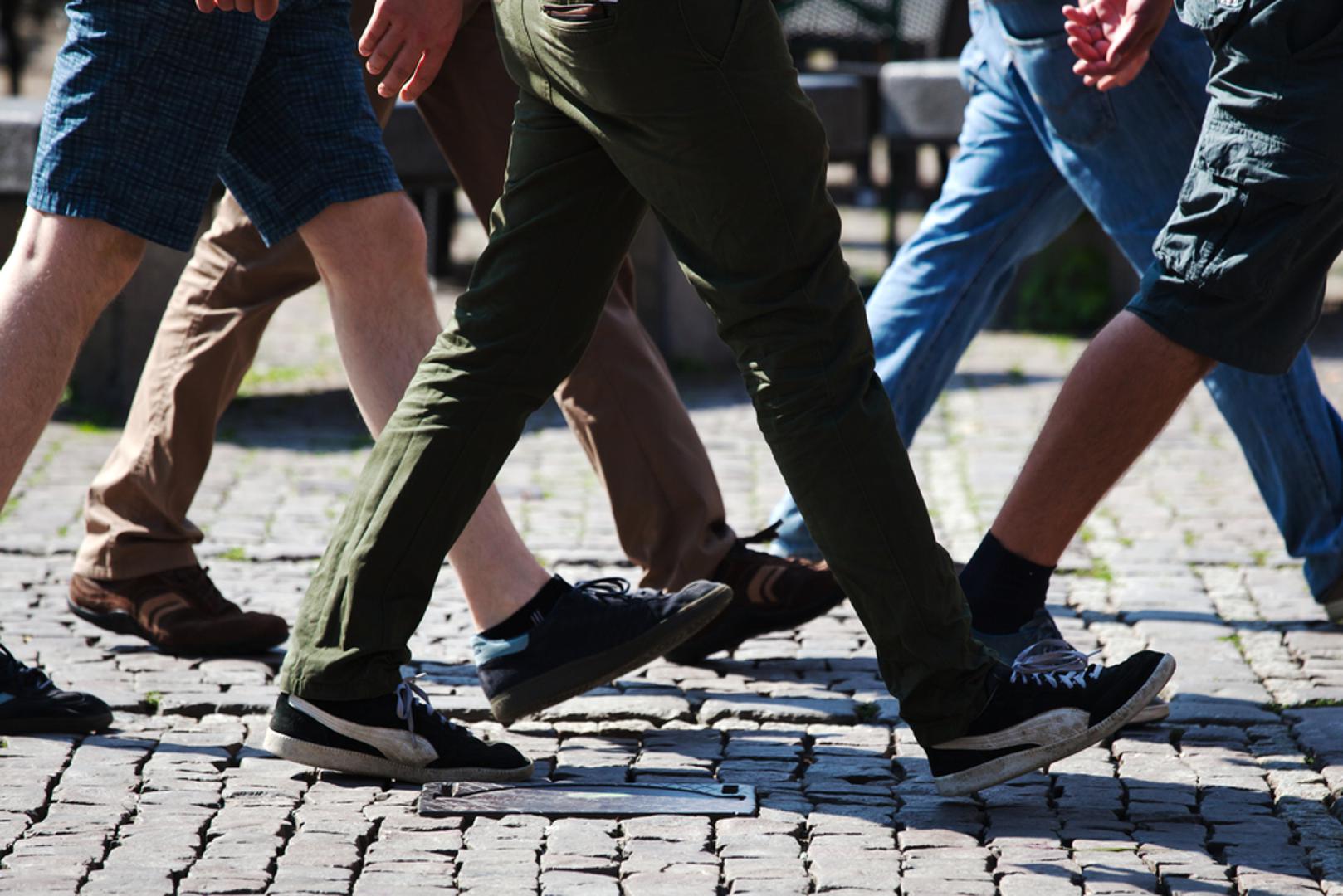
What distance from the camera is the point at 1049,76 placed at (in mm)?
3881

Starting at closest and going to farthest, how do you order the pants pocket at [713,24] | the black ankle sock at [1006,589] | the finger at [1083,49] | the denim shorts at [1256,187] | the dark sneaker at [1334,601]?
1. the pants pocket at [713,24]
2. the denim shorts at [1256,187]
3. the black ankle sock at [1006,589]
4. the finger at [1083,49]
5. the dark sneaker at [1334,601]

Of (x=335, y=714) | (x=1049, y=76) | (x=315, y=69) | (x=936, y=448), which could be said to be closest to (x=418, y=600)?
(x=335, y=714)

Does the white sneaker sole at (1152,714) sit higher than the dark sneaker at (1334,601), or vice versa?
the white sneaker sole at (1152,714)

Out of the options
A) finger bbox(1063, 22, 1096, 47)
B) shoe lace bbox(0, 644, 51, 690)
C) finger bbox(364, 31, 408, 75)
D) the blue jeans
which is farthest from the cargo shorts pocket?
shoe lace bbox(0, 644, 51, 690)

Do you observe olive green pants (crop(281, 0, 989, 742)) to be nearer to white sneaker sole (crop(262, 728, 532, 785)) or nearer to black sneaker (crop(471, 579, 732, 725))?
white sneaker sole (crop(262, 728, 532, 785))

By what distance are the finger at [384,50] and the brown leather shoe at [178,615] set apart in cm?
139

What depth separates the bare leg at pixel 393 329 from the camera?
132 inches

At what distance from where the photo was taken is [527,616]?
3.34 metres

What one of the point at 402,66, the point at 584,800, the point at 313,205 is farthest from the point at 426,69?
the point at 584,800

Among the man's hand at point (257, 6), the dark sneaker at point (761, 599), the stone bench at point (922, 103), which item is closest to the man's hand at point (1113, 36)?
the dark sneaker at point (761, 599)

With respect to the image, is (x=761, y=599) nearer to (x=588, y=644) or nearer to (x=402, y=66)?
(x=588, y=644)

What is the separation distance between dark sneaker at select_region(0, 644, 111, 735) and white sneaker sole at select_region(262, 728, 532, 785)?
0.42 m

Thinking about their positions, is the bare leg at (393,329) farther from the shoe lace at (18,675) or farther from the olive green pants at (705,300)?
the shoe lace at (18,675)

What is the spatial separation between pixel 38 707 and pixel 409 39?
132 centimetres
